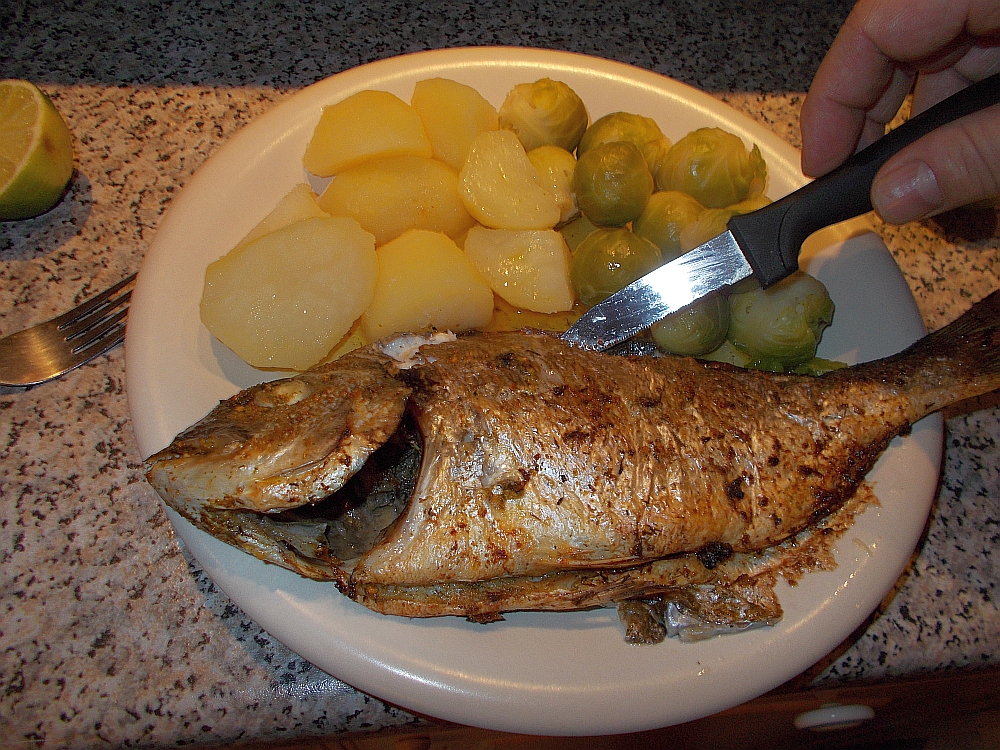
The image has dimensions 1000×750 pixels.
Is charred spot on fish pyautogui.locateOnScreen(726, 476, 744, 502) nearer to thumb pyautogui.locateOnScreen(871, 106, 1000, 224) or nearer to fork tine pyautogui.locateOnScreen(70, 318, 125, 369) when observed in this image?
thumb pyautogui.locateOnScreen(871, 106, 1000, 224)

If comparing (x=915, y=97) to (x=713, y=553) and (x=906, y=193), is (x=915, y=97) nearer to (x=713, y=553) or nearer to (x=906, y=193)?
(x=906, y=193)

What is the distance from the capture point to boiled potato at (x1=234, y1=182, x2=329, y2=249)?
135 cm

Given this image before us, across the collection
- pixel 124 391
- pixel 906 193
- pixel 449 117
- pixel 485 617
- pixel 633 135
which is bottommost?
pixel 124 391

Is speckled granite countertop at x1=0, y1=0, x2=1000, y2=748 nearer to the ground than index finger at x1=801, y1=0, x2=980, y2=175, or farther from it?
nearer to the ground

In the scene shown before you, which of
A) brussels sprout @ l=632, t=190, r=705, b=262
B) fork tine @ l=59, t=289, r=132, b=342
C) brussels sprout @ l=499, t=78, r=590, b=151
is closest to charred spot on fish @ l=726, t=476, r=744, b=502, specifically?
brussels sprout @ l=632, t=190, r=705, b=262

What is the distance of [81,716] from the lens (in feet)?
3.57

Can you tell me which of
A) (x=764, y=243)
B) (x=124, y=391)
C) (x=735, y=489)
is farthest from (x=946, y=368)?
(x=124, y=391)

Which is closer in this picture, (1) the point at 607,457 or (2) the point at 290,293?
(1) the point at 607,457

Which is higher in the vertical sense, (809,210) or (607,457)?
(809,210)

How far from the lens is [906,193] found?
1132mm

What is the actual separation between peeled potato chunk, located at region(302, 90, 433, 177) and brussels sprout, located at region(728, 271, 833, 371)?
84 cm

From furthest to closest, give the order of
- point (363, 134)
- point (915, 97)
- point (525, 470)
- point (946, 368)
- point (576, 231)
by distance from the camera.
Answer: point (915, 97)
point (576, 231)
point (363, 134)
point (946, 368)
point (525, 470)

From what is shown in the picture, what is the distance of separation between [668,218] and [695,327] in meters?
0.29

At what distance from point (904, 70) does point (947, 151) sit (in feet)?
2.32
